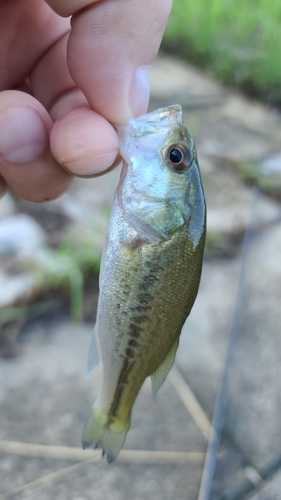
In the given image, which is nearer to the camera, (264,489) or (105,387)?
(105,387)

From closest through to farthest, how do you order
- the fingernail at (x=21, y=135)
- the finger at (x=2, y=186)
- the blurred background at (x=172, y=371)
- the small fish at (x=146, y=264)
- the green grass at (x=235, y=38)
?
the small fish at (x=146, y=264)
the fingernail at (x=21, y=135)
the finger at (x=2, y=186)
the blurred background at (x=172, y=371)
the green grass at (x=235, y=38)

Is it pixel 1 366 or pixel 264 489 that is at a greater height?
pixel 264 489

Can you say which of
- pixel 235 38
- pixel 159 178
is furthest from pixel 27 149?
pixel 235 38

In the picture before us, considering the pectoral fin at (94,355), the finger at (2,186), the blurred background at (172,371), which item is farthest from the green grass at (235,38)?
the pectoral fin at (94,355)

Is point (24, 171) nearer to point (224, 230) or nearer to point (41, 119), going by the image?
point (41, 119)

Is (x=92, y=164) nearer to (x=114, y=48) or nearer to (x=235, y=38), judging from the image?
(x=114, y=48)

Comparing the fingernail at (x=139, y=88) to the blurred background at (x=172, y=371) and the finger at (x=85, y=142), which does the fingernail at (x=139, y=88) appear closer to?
the finger at (x=85, y=142)

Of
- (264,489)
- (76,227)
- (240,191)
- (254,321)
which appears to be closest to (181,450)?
(264,489)

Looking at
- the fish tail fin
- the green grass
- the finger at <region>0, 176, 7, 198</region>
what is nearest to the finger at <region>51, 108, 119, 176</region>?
the finger at <region>0, 176, 7, 198</region>

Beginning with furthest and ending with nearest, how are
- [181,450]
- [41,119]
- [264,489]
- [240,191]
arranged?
[240,191] < [181,450] < [264,489] < [41,119]
